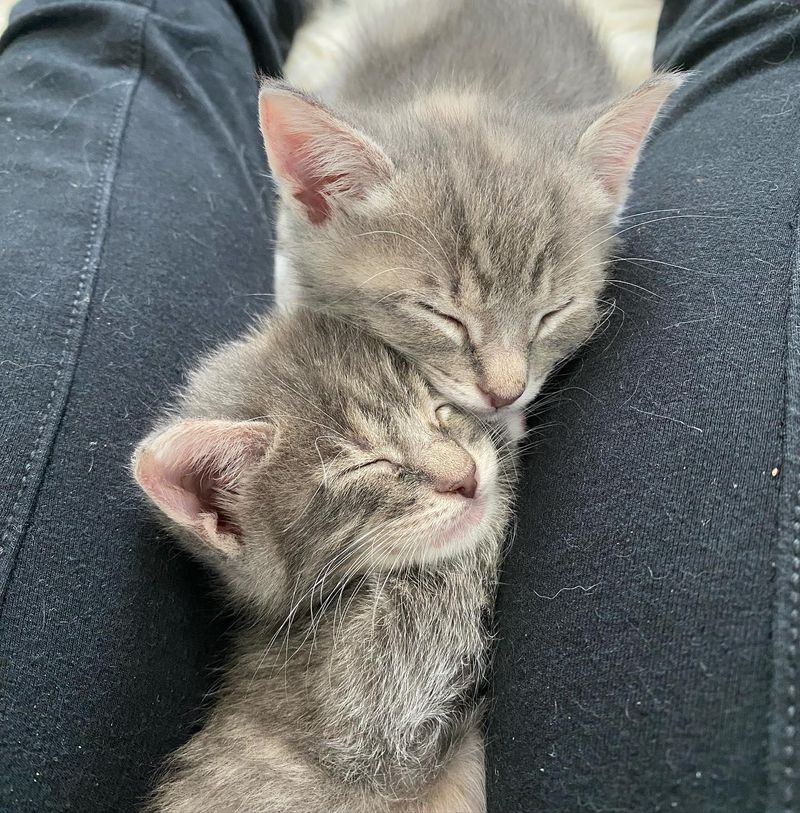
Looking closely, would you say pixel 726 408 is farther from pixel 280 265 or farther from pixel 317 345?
pixel 280 265

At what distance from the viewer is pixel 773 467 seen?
2.20 ft

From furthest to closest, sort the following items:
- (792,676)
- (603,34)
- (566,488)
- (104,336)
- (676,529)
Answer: (603,34) < (104,336) < (566,488) < (676,529) < (792,676)

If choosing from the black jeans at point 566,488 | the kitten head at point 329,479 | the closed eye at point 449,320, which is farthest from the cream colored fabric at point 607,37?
the kitten head at point 329,479

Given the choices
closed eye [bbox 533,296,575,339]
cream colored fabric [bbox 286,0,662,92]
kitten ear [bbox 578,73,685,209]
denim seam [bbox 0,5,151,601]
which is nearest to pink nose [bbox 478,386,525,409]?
closed eye [bbox 533,296,575,339]

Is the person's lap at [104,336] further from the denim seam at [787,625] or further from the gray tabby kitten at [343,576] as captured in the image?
the denim seam at [787,625]

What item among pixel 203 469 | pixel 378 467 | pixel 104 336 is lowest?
pixel 378 467

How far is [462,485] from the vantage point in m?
0.90

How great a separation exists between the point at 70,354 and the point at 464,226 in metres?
0.59

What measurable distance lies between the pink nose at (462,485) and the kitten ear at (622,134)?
54 centimetres

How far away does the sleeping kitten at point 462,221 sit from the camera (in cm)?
96

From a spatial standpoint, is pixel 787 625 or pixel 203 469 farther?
pixel 203 469

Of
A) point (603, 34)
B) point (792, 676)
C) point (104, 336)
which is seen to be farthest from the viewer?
point (603, 34)

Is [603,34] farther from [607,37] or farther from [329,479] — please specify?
[329,479]

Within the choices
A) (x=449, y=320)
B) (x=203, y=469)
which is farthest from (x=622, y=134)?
(x=203, y=469)
